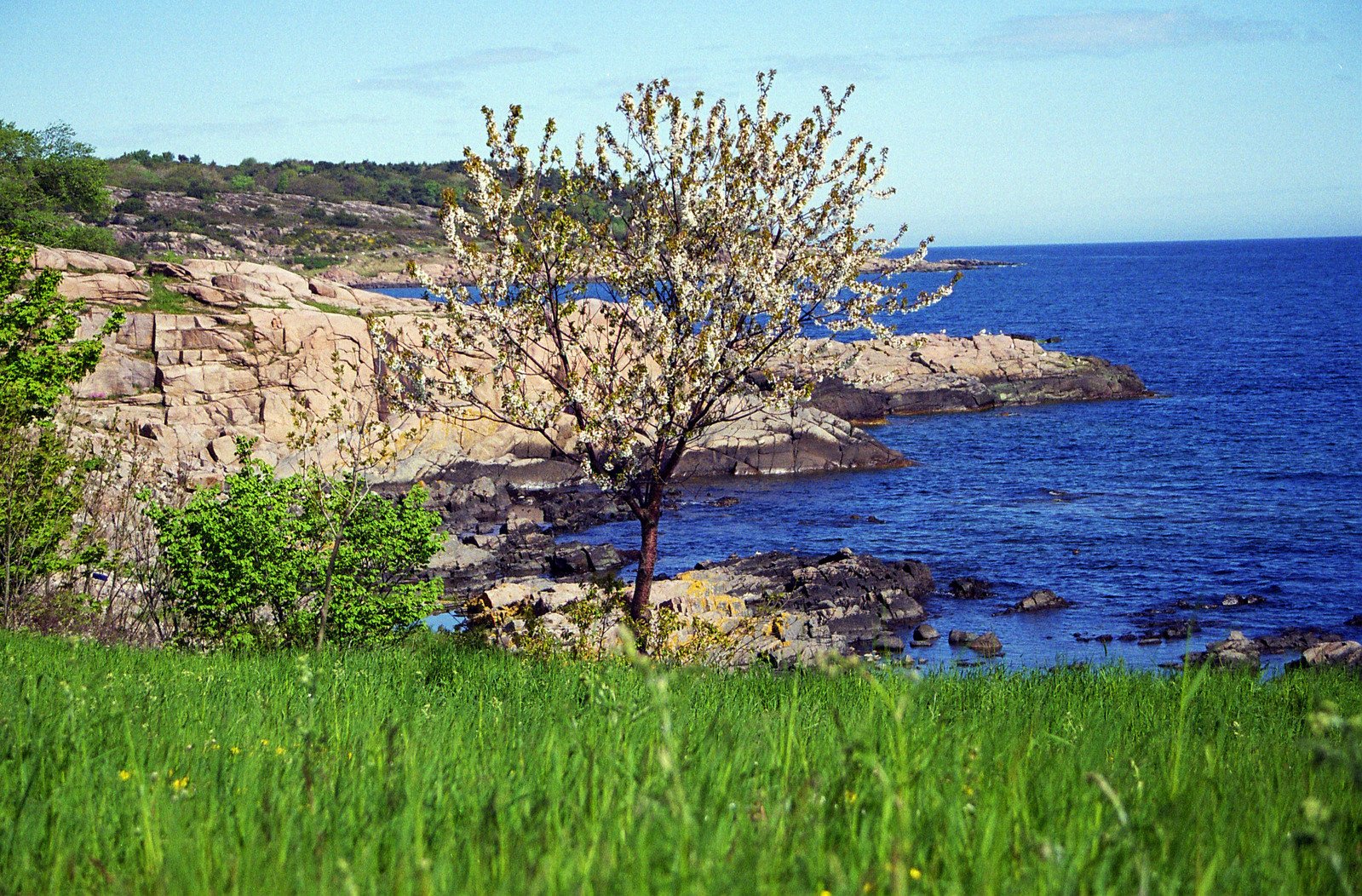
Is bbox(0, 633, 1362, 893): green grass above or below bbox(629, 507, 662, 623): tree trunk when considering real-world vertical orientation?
above

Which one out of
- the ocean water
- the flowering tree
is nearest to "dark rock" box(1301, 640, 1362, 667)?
the ocean water

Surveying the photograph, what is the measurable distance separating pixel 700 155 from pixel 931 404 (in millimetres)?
54603

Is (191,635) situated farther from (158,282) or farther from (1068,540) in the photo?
(158,282)

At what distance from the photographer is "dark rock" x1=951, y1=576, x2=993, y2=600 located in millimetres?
29406

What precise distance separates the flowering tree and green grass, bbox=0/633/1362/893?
860 cm

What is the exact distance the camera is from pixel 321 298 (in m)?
47.8

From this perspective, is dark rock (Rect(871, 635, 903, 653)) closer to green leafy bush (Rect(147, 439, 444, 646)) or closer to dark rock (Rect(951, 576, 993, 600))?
dark rock (Rect(951, 576, 993, 600))

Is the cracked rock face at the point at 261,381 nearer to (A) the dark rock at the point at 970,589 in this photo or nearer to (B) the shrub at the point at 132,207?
(A) the dark rock at the point at 970,589

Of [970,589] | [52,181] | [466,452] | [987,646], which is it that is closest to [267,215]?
[52,181]

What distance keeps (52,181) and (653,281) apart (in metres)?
68.7

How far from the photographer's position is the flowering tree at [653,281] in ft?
46.0

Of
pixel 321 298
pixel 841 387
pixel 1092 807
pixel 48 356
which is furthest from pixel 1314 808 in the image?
pixel 841 387

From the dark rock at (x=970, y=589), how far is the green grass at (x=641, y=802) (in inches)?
957

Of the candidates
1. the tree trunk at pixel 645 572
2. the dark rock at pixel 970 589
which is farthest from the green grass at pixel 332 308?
the tree trunk at pixel 645 572
